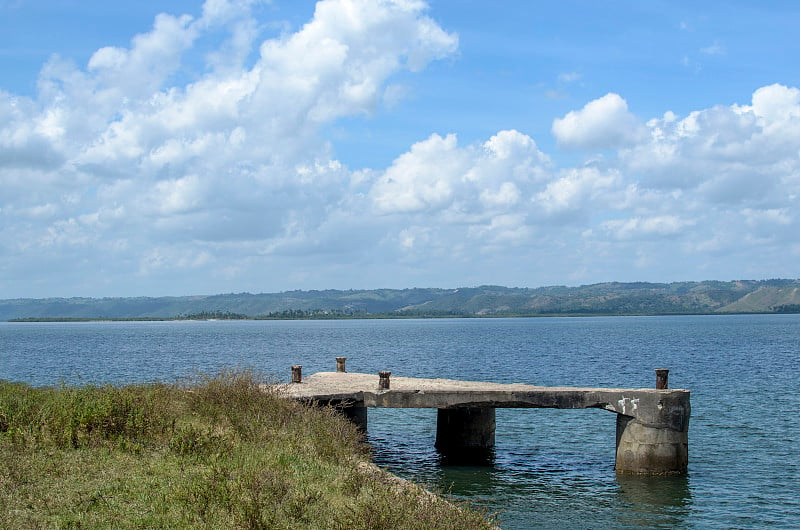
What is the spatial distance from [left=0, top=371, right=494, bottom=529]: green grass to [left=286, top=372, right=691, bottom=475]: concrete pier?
126 inches

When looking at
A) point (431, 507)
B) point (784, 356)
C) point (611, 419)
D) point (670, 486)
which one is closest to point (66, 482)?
point (431, 507)

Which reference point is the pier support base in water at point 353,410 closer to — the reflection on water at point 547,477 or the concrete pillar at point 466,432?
the reflection on water at point 547,477

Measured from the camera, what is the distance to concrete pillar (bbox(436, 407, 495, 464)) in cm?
2416

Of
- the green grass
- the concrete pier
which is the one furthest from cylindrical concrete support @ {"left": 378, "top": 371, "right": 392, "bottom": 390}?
the green grass

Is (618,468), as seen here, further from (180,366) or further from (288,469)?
(180,366)

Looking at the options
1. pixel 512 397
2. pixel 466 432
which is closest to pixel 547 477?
pixel 512 397

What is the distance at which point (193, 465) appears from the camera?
13.9 metres

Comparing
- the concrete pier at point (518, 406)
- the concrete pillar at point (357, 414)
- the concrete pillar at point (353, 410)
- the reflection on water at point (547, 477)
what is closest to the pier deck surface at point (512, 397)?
the concrete pier at point (518, 406)

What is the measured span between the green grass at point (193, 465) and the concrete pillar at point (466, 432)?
644 cm

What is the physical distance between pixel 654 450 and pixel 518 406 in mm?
3583

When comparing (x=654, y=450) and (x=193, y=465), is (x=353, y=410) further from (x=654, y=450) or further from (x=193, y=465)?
(x=193, y=465)

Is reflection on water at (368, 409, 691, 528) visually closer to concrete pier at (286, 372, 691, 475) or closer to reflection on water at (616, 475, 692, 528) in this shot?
reflection on water at (616, 475, 692, 528)

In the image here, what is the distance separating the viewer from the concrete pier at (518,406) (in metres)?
20.2

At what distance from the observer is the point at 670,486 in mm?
19500
